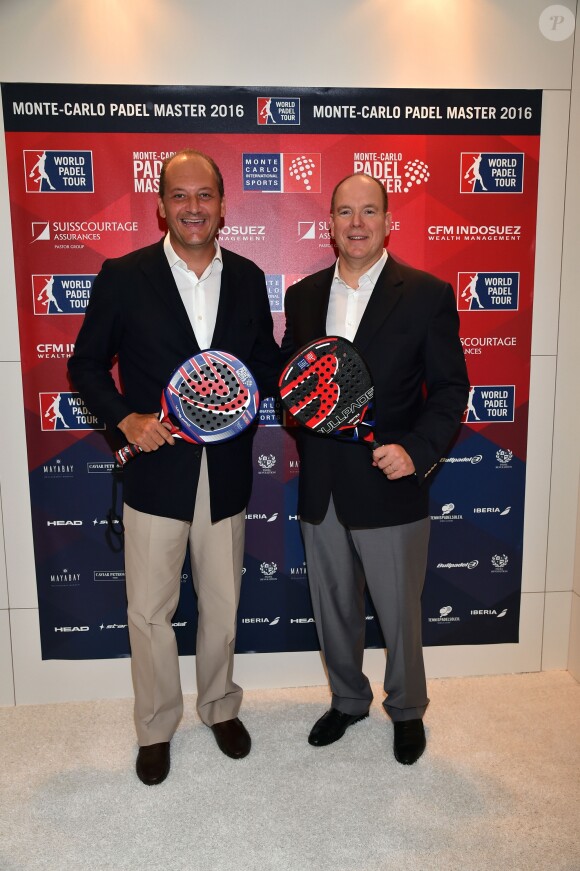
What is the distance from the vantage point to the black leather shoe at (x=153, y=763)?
94.8 inches

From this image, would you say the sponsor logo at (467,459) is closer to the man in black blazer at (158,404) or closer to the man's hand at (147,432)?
the man in black blazer at (158,404)

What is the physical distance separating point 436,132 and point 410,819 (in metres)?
2.52

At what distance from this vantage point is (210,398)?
217 cm

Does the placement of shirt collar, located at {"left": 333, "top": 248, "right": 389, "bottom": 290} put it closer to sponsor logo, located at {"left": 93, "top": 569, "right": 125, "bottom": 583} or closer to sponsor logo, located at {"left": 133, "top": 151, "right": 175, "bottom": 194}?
sponsor logo, located at {"left": 133, "top": 151, "right": 175, "bottom": 194}

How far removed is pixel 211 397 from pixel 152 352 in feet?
1.07

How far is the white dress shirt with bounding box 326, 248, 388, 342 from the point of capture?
2.38 m

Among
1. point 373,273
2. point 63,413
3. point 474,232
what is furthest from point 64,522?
point 474,232

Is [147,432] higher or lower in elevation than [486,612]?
higher

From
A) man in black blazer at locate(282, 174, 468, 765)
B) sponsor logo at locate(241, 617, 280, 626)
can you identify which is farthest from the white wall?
man in black blazer at locate(282, 174, 468, 765)

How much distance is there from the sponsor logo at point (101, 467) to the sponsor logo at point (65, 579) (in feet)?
1.45

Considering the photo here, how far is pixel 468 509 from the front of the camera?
3.08m

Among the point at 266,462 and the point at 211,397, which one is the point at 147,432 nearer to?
the point at 211,397

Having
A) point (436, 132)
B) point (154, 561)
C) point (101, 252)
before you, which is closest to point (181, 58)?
point (101, 252)

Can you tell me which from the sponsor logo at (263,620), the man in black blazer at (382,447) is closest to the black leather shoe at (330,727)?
the man in black blazer at (382,447)
